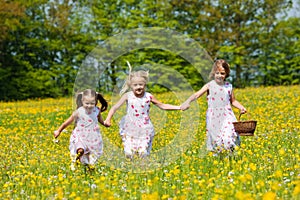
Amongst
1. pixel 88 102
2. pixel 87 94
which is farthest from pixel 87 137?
pixel 87 94

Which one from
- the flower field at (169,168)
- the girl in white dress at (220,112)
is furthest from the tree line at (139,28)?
the girl in white dress at (220,112)

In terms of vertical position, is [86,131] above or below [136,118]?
below

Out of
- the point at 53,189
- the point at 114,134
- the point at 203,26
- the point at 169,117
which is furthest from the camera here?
the point at 203,26

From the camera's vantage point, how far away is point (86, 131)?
26.2ft

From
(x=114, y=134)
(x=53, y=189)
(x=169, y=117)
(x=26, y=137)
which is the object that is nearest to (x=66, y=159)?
(x=53, y=189)

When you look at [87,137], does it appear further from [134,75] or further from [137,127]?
[134,75]

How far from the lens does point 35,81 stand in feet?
133

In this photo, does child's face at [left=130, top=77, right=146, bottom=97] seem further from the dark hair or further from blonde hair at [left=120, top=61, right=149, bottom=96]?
the dark hair

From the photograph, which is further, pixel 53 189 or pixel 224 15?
pixel 224 15

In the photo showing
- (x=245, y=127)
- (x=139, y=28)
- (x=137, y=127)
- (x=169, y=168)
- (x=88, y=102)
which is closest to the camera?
(x=169, y=168)

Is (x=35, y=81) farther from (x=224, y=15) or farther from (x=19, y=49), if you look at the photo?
(x=224, y=15)

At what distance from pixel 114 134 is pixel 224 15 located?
110 feet

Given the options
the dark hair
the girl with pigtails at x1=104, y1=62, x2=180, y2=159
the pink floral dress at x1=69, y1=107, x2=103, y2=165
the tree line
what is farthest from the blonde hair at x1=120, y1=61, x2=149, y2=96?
the tree line

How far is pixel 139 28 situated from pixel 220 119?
3290cm
